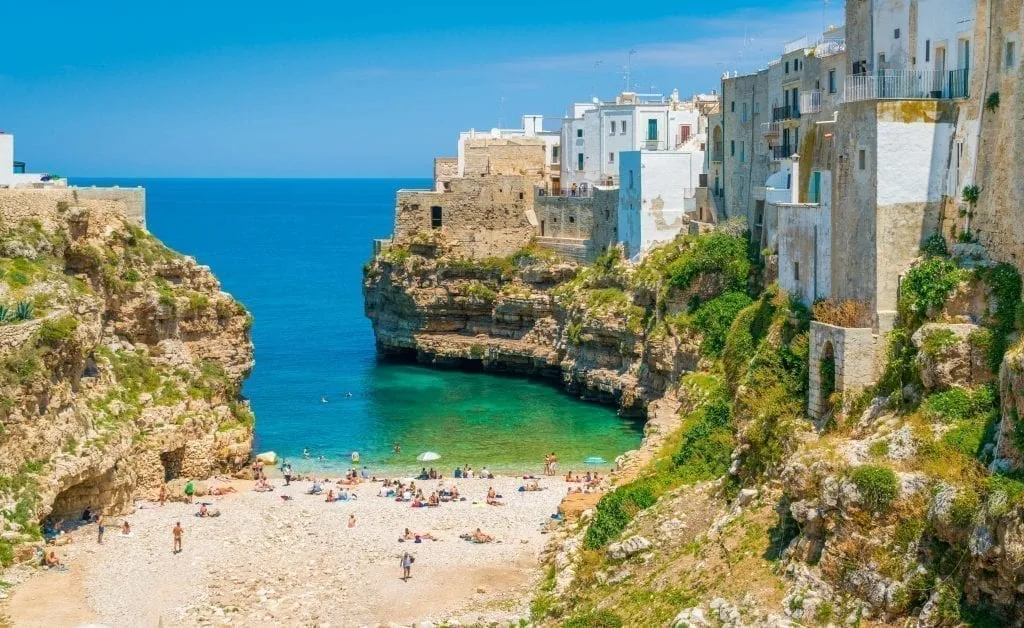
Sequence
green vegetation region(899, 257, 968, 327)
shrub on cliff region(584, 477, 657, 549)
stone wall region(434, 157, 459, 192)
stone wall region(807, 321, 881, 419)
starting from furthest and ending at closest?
stone wall region(434, 157, 459, 192)
shrub on cliff region(584, 477, 657, 549)
stone wall region(807, 321, 881, 419)
green vegetation region(899, 257, 968, 327)

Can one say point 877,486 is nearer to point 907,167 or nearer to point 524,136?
point 907,167

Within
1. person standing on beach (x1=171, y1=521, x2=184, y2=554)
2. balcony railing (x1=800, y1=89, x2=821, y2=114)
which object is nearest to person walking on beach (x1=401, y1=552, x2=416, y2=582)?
person standing on beach (x1=171, y1=521, x2=184, y2=554)

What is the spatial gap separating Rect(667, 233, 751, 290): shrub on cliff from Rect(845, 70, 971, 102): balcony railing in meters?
16.6

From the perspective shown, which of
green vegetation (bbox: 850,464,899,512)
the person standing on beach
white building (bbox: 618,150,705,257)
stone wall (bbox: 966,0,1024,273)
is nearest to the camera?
green vegetation (bbox: 850,464,899,512)

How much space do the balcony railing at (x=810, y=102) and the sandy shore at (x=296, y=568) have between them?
46.7ft

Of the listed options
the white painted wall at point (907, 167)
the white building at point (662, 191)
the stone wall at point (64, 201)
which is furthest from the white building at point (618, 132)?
the white painted wall at point (907, 167)

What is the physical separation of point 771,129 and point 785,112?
2.85 feet

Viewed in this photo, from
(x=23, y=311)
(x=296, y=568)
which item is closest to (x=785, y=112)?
(x=296, y=568)

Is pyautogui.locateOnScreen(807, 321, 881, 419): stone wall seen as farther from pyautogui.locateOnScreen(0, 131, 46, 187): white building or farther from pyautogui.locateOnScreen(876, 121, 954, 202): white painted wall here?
pyautogui.locateOnScreen(0, 131, 46, 187): white building

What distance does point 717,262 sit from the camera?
4941 centimetres

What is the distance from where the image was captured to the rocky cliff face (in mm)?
35938

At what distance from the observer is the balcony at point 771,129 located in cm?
4781

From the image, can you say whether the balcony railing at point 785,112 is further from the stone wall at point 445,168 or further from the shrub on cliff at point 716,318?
the stone wall at point 445,168

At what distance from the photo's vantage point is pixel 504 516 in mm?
40000
